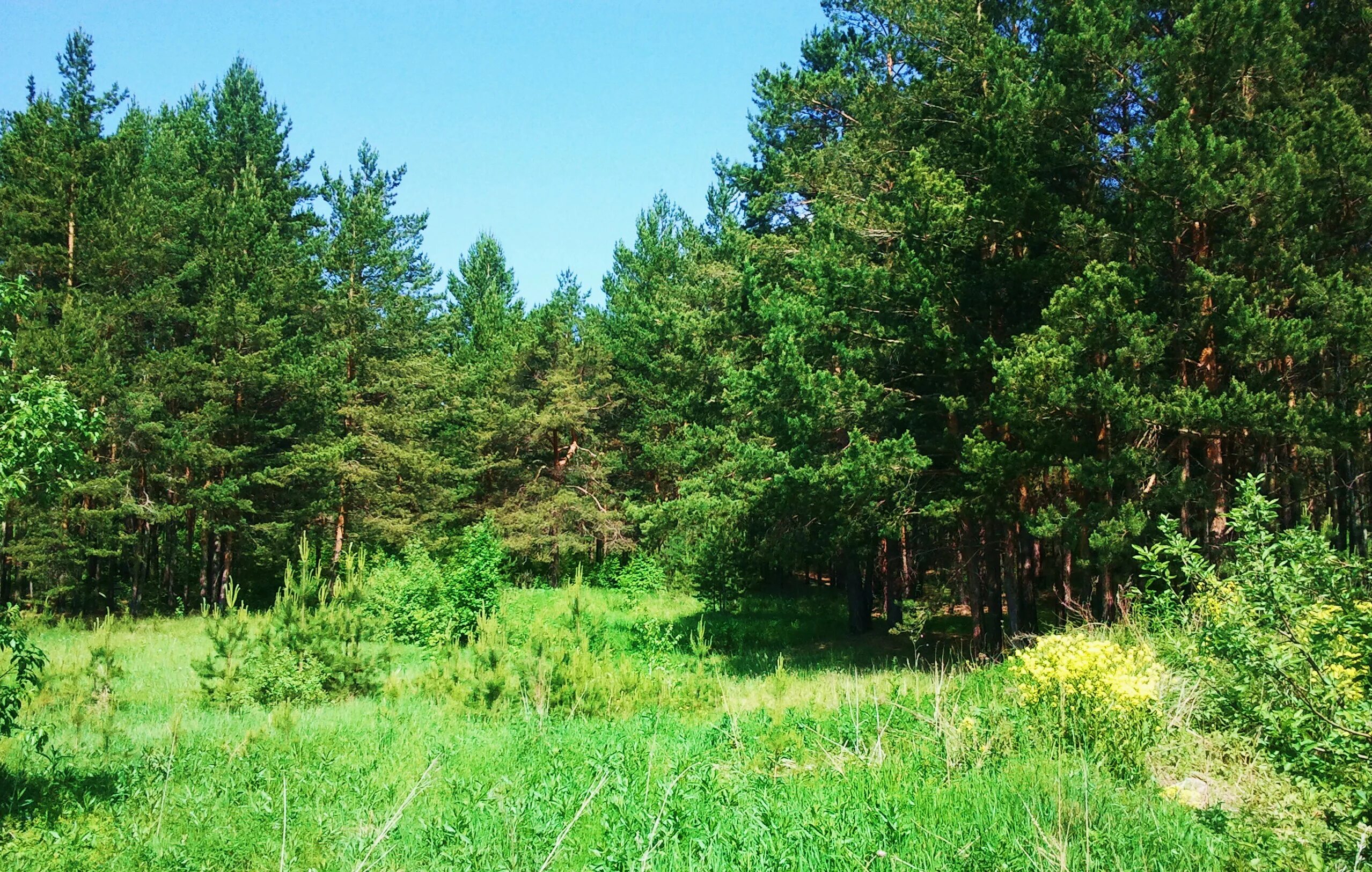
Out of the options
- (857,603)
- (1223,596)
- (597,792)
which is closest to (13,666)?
(597,792)

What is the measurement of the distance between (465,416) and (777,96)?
755 inches

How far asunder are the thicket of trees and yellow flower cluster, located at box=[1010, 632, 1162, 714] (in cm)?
437

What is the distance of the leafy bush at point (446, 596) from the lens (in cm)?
1842

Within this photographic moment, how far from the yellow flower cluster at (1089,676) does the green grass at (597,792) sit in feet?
1.26

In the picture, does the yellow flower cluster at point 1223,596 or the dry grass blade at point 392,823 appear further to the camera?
the yellow flower cluster at point 1223,596

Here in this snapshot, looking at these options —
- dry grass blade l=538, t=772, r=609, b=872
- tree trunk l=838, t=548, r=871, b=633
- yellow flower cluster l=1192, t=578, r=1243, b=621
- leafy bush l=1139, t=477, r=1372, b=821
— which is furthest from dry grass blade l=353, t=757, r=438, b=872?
tree trunk l=838, t=548, r=871, b=633

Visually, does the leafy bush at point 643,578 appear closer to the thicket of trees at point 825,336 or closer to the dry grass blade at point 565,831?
the thicket of trees at point 825,336

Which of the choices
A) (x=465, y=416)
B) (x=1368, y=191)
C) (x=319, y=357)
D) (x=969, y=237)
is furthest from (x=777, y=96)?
(x=465, y=416)

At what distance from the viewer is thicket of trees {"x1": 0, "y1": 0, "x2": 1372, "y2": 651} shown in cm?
1259

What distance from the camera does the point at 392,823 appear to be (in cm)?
368

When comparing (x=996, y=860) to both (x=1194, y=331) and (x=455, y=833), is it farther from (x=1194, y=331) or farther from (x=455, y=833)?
(x=1194, y=331)

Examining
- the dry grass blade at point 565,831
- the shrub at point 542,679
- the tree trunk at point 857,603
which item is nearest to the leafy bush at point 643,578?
the tree trunk at point 857,603

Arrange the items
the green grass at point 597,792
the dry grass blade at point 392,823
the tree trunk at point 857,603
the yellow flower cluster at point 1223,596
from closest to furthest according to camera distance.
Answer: the dry grass blade at point 392,823 → the yellow flower cluster at point 1223,596 → the green grass at point 597,792 → the tree trunk at point 857,603

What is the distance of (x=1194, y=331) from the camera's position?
13.4m
